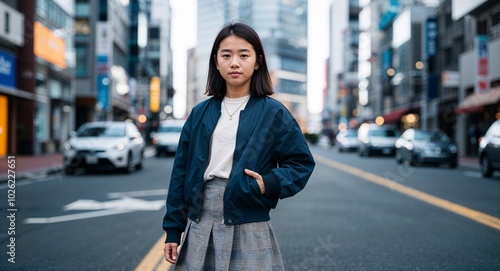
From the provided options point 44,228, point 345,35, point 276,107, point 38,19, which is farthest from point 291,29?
point 345,35

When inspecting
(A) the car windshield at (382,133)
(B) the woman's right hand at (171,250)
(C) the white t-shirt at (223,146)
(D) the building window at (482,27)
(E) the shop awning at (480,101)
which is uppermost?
(D) the building window at (482,27)

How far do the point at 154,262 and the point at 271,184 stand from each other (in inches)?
122

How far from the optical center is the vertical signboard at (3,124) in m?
24.2

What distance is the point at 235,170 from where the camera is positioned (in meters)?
2.18

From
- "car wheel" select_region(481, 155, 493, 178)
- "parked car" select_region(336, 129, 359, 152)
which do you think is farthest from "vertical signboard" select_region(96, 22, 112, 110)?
"car wheel" select_region(481, 155, 493, 178)

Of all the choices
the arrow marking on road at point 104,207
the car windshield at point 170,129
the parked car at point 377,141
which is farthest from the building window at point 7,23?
the parked car at point 377,141

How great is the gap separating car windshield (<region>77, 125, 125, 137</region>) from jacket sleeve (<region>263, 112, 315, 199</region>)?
47.4 feet

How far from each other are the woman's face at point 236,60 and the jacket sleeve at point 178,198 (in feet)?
1.05

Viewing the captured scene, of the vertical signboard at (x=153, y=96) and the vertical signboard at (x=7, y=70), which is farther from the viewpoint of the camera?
the vertical signboard at (x=153, y=96)

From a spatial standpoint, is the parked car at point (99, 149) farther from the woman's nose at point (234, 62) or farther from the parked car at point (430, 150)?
the woman's nose at point (234, 62)

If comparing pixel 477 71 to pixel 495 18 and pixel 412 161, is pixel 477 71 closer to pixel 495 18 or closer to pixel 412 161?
pixel 495 18

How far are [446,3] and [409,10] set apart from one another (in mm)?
12340

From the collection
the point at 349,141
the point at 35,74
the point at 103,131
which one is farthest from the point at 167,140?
the point at 349,141

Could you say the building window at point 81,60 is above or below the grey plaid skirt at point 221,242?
above
